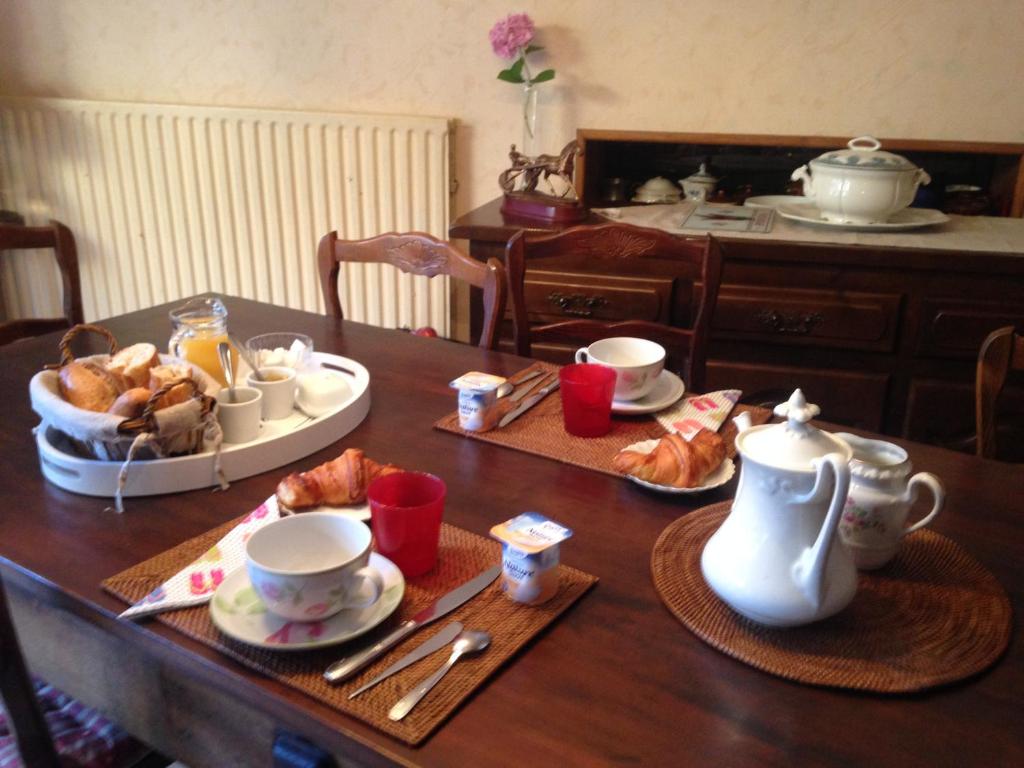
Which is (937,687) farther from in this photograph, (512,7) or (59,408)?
(512,7)

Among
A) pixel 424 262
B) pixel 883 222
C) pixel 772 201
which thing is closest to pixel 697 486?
pixel 424 262

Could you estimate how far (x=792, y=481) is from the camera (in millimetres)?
722

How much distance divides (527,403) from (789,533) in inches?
21.8

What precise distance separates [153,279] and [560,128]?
1499 millimetres

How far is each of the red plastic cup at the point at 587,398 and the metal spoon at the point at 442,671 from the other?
0.44 metres

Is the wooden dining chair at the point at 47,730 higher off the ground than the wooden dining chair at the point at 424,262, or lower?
lower

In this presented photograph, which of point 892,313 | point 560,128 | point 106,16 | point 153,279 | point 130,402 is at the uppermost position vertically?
point 106,16

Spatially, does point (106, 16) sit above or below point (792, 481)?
above

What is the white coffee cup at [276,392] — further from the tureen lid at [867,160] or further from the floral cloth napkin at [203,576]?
the tureen lid at [867,160]

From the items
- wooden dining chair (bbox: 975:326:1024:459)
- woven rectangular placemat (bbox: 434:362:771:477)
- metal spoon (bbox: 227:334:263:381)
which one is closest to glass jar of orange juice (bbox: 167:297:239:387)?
metal spoon (bbox: 227:334:263:381)

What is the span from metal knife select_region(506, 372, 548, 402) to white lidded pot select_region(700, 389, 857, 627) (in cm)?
52

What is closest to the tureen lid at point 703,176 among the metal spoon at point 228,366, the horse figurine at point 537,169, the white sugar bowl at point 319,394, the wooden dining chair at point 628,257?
the horse figurine at point 537,169

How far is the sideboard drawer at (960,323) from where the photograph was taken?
6.11 ft

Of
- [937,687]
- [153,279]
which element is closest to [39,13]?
[153,279]
